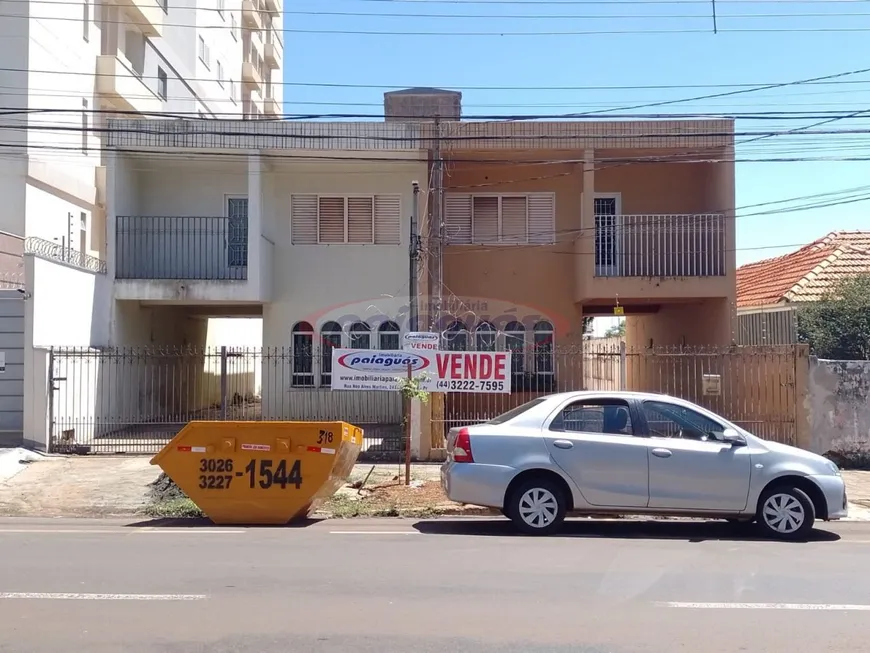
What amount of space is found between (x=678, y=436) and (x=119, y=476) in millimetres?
8305

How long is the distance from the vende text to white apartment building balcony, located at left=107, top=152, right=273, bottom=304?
529 cm

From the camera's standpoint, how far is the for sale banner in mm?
14094

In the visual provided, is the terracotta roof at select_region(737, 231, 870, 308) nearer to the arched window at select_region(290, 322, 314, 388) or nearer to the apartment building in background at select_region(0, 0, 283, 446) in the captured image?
the arched window at select_region(290, 322, 314, 388)

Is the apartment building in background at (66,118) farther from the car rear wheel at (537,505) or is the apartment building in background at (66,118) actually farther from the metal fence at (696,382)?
the car rear wheel at (537,505)

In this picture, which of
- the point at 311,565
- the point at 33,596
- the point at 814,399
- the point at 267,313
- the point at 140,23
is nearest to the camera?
the point at 33,596

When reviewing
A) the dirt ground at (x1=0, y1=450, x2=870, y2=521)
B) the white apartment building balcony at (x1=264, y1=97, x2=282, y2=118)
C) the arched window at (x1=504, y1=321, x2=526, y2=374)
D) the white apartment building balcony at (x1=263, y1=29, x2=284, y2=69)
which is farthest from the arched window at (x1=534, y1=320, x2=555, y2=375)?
the white apartment building balcony at (x1=263, y1=29, x2=284, y2=69)

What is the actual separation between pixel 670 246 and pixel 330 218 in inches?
287

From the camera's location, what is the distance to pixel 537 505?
904 centimetres

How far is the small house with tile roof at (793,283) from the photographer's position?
19031 mm

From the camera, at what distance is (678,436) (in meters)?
9.13

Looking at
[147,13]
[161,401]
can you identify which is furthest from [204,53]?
[161,401]

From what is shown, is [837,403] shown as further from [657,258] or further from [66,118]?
[66,118]

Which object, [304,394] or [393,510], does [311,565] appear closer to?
[393,510]

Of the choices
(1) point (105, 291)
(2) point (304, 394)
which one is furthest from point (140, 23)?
(2) point (304, 394)
